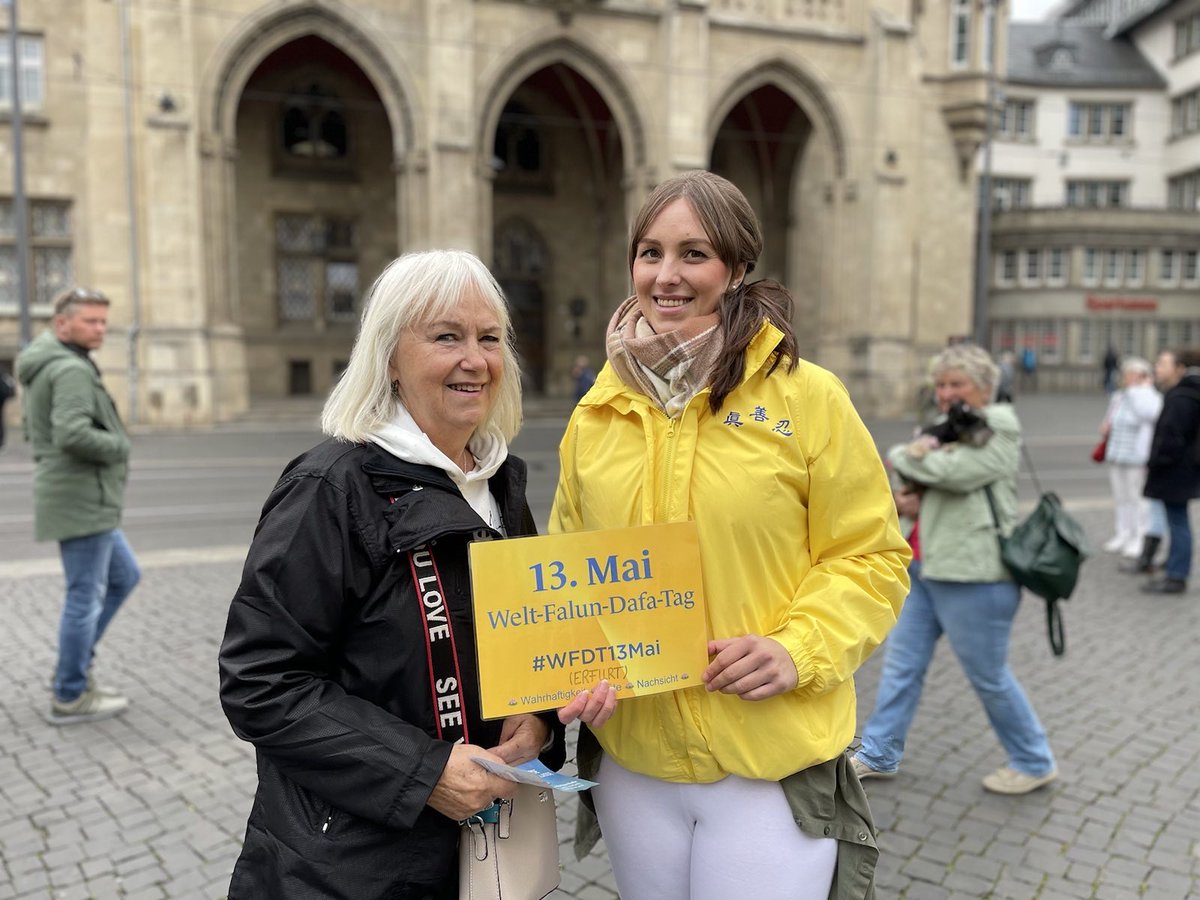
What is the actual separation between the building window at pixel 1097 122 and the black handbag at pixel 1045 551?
50.8 m

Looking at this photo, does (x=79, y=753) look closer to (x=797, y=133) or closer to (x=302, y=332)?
(x=302, y=332)

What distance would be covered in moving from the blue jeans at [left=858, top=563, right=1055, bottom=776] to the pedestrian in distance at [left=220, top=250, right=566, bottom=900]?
2.63 m

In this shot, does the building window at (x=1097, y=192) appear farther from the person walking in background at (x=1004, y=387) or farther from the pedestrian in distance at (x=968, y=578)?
the pedestrian in distance at (x=968, y=578)

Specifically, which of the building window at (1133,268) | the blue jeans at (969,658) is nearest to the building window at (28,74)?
the blue jeans at (969,658)

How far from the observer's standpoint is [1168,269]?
141 ft

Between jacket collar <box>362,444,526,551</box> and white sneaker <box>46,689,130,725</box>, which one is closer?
jacket collar <box>362,444,526,551</box>

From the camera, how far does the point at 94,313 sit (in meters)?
4.93

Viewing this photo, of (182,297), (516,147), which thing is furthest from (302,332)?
(516,147)

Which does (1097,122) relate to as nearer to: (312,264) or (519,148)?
(519,148)

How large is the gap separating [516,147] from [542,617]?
29113 millimetres

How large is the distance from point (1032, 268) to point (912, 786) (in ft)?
140

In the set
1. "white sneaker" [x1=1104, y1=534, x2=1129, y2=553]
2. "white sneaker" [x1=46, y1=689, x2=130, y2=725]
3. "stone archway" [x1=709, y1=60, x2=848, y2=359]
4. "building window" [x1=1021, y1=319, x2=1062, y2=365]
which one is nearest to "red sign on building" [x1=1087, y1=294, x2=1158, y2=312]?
"building window" [x1=1021, y1=319, x2=1062, y2=365]

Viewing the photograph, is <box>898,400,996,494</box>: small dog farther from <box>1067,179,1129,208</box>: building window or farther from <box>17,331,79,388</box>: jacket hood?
<box>1067,179,1129,208</box>: building window

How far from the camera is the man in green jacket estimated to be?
4.82m
